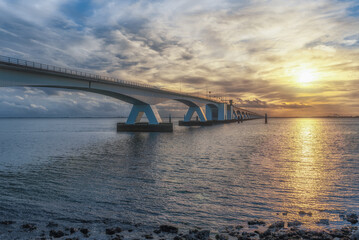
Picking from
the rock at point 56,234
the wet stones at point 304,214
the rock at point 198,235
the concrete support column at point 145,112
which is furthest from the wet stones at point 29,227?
the concrete support column at point 145,112

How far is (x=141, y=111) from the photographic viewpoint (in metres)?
59.0

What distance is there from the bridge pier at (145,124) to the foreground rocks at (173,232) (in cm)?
4911

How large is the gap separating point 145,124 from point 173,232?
169 ft

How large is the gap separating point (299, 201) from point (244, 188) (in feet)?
9.04

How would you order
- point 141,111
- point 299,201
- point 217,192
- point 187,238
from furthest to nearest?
1. point 141,111
2. point 217,192
3. point 299,201
4. point 187,238

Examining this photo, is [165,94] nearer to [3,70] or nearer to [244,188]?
[3,70]

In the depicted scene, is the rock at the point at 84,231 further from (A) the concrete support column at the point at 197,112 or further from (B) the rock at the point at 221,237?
(A) the concrete support column at the point at 197,112

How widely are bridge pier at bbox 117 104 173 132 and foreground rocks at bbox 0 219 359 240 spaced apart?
49.1 metres

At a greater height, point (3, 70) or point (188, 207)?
point (3, 70)

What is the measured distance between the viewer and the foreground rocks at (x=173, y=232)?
25.3 feet

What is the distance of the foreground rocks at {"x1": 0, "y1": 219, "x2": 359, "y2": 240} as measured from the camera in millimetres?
7699

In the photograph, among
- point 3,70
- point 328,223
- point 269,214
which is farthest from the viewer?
point 3,70

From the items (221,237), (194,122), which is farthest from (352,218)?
(194,122)

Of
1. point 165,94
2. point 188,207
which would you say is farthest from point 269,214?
point 165,94
